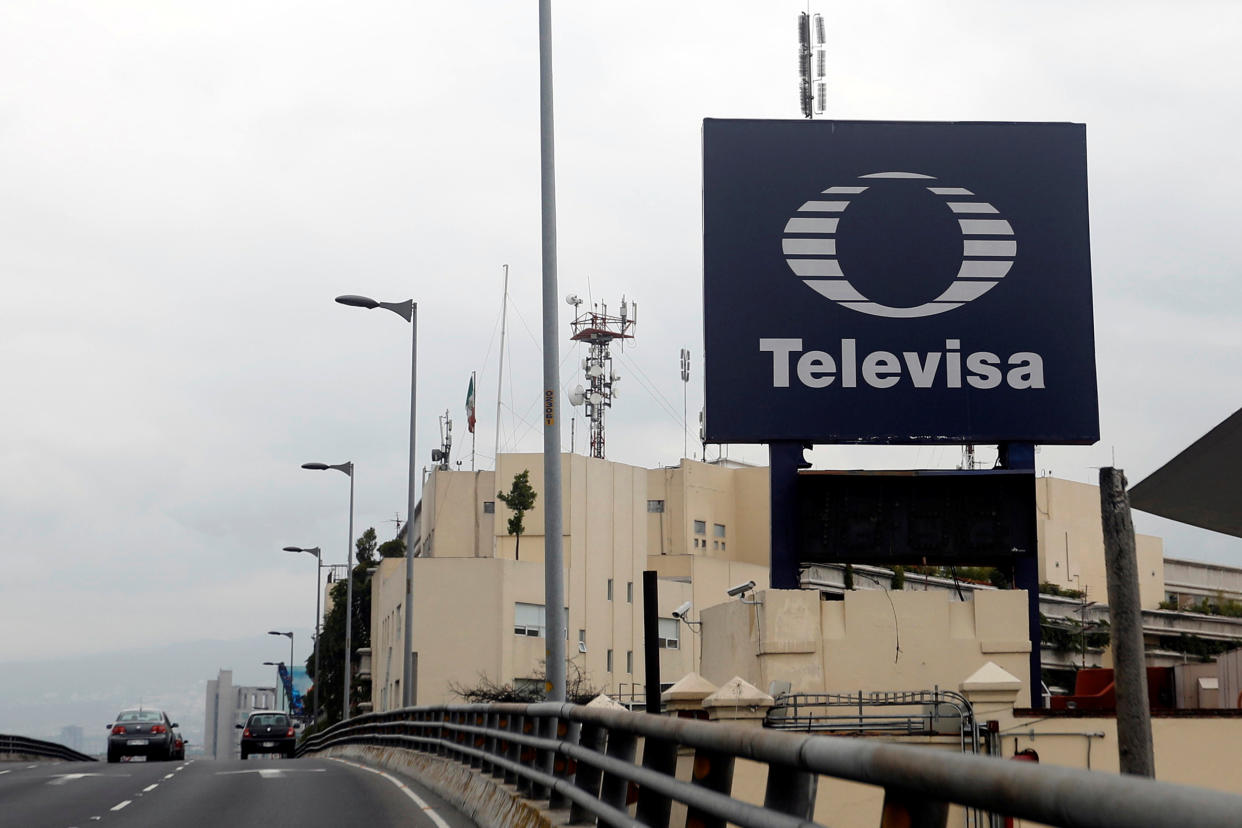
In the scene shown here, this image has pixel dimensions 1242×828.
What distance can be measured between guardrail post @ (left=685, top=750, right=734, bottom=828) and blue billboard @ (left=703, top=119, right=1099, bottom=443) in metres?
21.6

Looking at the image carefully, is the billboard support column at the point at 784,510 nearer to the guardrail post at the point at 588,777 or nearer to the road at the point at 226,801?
the road at the point at 226,801

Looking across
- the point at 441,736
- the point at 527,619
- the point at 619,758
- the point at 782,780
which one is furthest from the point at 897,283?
the point at 527,619

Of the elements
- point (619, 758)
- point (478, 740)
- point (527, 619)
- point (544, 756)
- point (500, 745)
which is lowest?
point (478, 740)

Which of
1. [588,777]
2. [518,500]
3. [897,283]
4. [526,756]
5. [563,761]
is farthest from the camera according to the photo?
[518,500]

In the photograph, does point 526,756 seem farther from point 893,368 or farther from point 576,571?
point 576,571

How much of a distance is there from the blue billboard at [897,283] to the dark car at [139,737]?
1053 inches

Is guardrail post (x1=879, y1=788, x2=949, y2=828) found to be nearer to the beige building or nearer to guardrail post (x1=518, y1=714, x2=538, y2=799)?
guardrail post (x1=518, y1=714, x2=538, y2=799)

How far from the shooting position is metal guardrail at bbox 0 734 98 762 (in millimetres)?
49062

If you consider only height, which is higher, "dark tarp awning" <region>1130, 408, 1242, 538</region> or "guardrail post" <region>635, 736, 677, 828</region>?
"dark tarp awning" <region>1130, 408, 1242, 538</region>

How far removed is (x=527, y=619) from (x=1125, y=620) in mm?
51441

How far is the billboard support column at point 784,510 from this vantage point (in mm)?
27453

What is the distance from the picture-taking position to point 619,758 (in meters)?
8.92

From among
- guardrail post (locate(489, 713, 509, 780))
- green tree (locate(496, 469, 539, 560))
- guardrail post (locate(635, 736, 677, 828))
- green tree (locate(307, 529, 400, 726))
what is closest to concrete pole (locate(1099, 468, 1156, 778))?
guardrail post (locate(635, 736, 677, 828))

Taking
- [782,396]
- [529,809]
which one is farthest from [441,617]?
[529,809]
